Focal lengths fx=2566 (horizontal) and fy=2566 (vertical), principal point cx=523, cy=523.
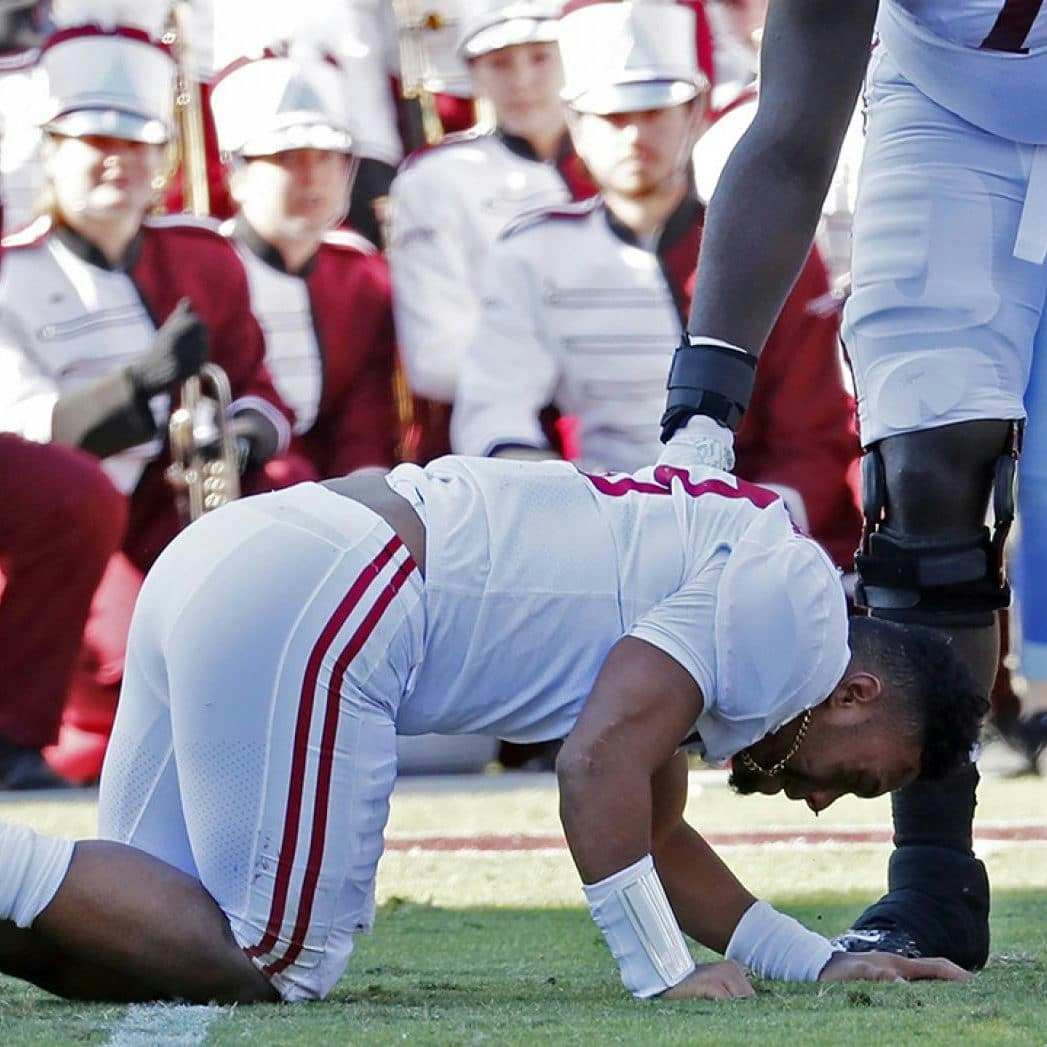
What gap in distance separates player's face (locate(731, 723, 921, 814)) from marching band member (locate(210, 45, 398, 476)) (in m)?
4.71

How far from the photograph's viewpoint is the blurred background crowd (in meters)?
7.44

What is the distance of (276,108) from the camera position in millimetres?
8078

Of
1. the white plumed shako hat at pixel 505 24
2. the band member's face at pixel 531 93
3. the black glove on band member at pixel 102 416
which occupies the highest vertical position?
the white plumed shako hat at pixel 505 24

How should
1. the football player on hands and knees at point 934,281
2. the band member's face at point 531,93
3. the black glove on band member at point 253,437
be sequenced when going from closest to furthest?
the football player on hands and knees at point 934,281, the black glove on band member at point 253,437, the band member's face at point 531,93

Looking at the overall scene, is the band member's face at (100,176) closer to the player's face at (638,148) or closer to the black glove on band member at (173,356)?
the black glove on band member at (173,356)

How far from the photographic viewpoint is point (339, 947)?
325cm

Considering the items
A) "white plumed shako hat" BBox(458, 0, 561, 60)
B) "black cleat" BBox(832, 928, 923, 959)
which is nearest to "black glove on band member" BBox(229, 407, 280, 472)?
"white plumed shako hat" BBox(458, 0, 561, 60)

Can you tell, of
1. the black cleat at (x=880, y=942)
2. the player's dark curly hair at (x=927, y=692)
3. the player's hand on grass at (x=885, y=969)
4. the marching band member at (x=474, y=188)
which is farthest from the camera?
the marching band member at (x=474, y=188)

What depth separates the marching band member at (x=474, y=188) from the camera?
786 centimetres

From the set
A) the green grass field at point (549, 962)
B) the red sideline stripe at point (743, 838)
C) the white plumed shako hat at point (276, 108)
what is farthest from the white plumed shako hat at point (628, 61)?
the red sideline stripe at point (743, 838)

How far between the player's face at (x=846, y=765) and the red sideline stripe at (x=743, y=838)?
2265 mm

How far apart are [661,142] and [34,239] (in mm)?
1926

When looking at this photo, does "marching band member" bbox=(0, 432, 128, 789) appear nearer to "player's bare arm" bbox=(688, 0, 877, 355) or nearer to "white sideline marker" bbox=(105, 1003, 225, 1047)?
"player's bare arm" bbox=(688, 0, 877, 355)

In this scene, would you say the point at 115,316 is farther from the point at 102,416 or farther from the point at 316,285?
the point at 316,285
